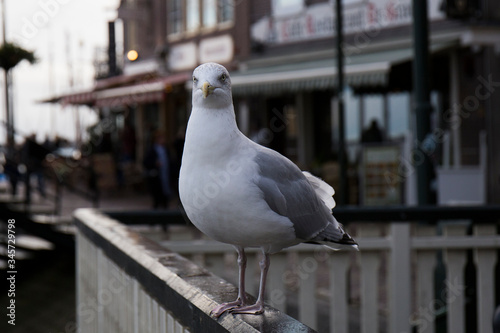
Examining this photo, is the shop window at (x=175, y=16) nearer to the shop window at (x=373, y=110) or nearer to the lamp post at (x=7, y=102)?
the shop window at (x=373, y=110)

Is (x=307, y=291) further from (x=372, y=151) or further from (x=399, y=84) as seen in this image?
(x=399, y=84)

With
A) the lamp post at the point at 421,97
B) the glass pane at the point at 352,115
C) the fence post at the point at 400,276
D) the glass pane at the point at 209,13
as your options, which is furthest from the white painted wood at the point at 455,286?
the glass pane at the point at 209,13

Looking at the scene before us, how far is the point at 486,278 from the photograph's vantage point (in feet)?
13.4

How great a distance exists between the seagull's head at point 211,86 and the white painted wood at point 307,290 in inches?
94.4

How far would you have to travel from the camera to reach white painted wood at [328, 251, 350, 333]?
4.07 metres

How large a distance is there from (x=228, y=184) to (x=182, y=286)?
0.58m

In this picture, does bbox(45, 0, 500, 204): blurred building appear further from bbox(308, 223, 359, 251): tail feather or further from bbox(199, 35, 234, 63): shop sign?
bbox(308, 223, 359, 251): tail feather

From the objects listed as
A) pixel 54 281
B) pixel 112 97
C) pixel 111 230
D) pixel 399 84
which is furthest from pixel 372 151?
pixel 111 230

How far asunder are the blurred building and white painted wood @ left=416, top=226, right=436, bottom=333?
5170mm

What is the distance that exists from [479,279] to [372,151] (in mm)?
9304

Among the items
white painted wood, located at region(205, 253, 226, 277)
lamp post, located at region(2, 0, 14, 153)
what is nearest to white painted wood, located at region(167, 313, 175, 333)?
white painted wood, located at region(205, 253, 226, 277)

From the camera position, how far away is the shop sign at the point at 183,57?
70.2 feet

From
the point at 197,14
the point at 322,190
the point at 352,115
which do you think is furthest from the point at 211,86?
the point at 197,14

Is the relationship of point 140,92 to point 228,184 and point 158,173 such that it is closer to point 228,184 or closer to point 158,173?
point 158,173
